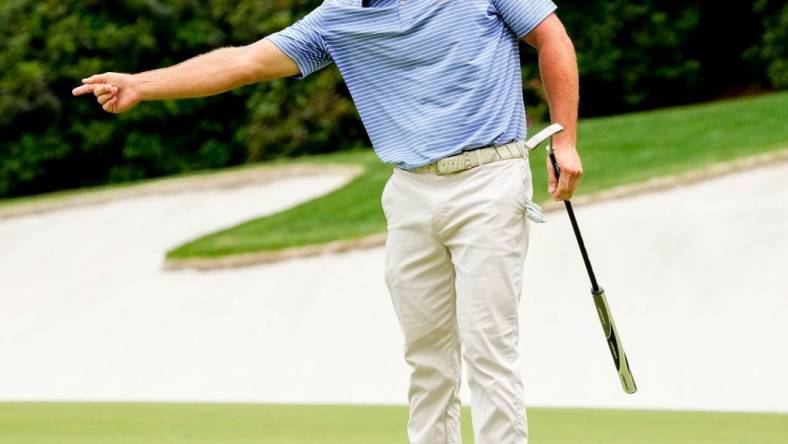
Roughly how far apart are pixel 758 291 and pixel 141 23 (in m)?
13.3

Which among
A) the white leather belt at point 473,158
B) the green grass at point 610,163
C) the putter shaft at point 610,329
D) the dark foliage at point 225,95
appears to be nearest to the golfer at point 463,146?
the white leather belt at point 473,158

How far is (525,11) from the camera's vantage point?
172 inches

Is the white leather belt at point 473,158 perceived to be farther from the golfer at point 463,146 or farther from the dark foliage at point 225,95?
the dark foliage at point 225,95

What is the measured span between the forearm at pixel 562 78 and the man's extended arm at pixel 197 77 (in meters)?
0.80

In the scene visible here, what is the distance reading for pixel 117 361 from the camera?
423 inches

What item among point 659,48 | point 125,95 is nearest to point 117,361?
point 125,95

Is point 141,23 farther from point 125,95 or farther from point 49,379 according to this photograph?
point 125,95

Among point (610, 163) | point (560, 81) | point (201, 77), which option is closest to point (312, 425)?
point (201, 77)

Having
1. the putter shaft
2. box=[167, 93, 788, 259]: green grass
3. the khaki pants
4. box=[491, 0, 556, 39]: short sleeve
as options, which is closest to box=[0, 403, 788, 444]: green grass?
the putter shaft

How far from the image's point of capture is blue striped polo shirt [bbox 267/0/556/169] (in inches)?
172

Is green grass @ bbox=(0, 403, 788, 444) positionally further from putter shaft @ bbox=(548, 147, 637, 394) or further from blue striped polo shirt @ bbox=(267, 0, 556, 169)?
blue striped polo shirt @ bbox=(267, 0, 556, 169)

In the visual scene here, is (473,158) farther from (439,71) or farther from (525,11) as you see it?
(525,11)

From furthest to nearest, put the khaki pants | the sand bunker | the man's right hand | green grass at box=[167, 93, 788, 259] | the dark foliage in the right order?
the dark foliage
green grass at box=[167, 93, 788, 259]
the sand bunker
the man's right hand
the khaki pants

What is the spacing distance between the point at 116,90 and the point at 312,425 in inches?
118
